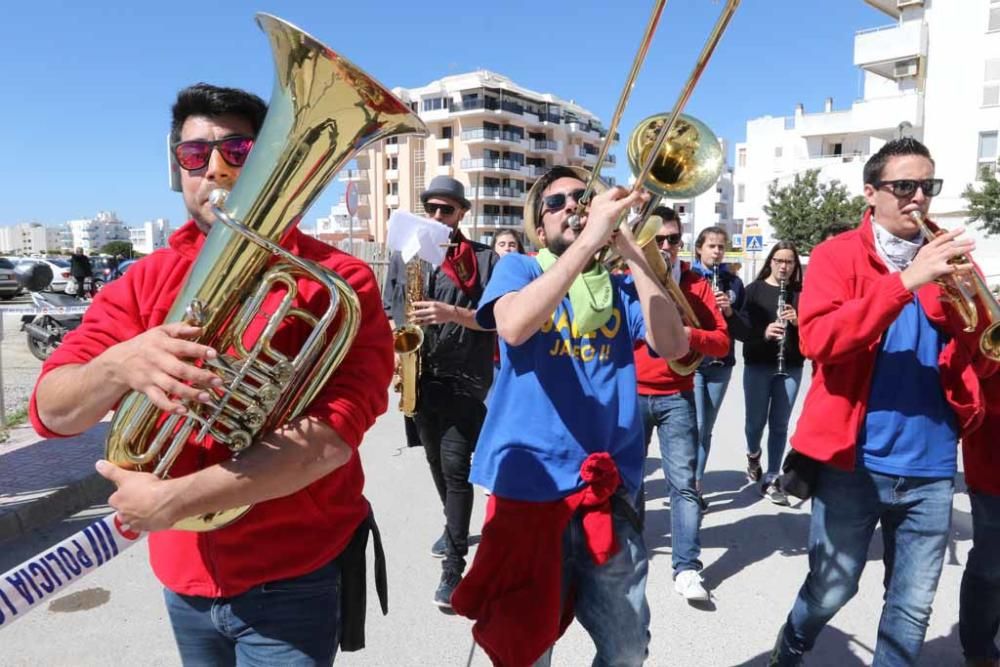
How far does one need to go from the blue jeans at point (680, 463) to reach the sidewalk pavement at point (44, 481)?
3.27m

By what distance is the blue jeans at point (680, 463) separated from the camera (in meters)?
3.51

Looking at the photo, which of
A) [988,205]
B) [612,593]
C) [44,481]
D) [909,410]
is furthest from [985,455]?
[988,205]

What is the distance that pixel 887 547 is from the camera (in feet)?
8.15

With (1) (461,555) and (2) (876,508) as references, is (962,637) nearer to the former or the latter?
(2) (876,508)

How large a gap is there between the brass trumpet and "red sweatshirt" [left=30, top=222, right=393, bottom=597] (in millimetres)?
1806

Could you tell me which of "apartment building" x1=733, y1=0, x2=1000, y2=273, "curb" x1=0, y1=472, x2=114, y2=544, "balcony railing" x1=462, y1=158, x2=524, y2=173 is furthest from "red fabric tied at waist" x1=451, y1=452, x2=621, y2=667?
"balcony railing" x1=462, y1=158, x2=524, y2=173

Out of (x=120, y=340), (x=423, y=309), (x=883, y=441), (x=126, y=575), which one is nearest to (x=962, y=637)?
(x=883, y=441)

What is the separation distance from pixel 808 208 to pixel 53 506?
113 feet

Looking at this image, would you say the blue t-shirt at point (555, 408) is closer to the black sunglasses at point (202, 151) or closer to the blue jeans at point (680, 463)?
the black sunglasses at point (202, 151)

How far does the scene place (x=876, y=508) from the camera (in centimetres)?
234

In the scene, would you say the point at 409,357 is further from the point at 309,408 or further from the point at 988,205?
the point at 988,205

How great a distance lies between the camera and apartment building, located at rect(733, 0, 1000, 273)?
101 ft

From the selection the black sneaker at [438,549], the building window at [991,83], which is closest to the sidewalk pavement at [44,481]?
the black sneaker at [438,549]

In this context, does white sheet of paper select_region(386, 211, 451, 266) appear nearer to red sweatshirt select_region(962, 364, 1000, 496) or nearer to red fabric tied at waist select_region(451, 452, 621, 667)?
red fabric tied at waist select_region(451, 452, 621, 667)
